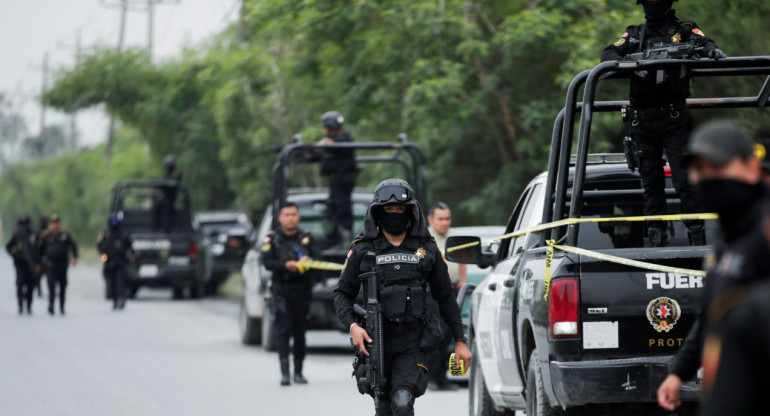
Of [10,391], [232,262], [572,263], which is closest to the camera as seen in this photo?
[572,263]

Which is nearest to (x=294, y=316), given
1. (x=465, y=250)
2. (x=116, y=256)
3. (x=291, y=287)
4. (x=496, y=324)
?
(x=291, y=287)

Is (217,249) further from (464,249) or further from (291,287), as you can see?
(464,249)

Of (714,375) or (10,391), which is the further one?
(10,391)

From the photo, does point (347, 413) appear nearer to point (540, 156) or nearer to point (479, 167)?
point (540, 156)

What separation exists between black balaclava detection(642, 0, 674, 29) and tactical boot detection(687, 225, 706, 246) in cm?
133

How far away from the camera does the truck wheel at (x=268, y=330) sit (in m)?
16.7

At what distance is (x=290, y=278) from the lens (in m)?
13.8

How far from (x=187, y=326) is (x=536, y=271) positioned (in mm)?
15511

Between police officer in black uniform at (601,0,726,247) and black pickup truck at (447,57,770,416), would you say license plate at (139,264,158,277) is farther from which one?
police officer in black uniform at (601,0,726,247)

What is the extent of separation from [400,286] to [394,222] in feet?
1.19

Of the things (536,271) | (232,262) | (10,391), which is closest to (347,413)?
(10,391)

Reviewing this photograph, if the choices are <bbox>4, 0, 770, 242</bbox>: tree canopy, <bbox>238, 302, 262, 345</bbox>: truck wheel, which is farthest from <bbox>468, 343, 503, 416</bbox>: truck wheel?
<bbox>238, 302, 262, 345</bbox>: truck wheel

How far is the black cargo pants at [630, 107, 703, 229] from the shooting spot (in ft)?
24.2

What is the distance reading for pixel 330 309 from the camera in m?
15.7
